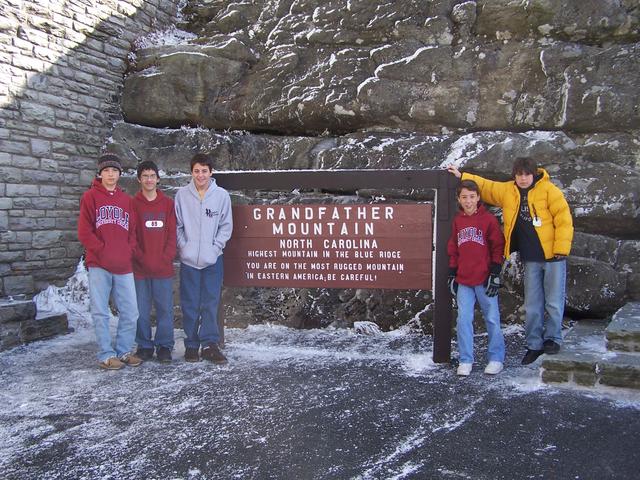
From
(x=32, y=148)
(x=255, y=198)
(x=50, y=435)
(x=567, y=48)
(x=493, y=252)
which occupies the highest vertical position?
(x=567, y=48)

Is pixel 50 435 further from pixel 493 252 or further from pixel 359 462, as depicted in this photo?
pixel 493 252

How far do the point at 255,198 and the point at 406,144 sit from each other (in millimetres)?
1958

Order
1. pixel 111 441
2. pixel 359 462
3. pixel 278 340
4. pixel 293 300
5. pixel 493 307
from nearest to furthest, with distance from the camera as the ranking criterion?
pixel 359 462
pixel 111 441
pixel 493 307
pixel 278 340
pixel 293 300

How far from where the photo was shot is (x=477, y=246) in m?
4.29

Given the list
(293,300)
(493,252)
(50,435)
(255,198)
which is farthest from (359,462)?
(255,198)

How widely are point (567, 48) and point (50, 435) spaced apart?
6.31 m

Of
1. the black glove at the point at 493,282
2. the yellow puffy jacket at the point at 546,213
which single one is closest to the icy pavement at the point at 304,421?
the black glove at the point at 493,282

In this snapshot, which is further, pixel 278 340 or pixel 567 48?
pixel 567 48

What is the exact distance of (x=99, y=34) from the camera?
22.6 feet

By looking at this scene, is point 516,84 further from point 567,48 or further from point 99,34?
point 99,34

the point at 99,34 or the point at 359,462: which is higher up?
the point at 99,34

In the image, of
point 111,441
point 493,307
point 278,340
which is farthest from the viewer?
point 278,340

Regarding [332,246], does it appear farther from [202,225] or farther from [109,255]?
[109,255]

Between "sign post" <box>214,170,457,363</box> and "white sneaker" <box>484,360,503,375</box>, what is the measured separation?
0.39 metres
